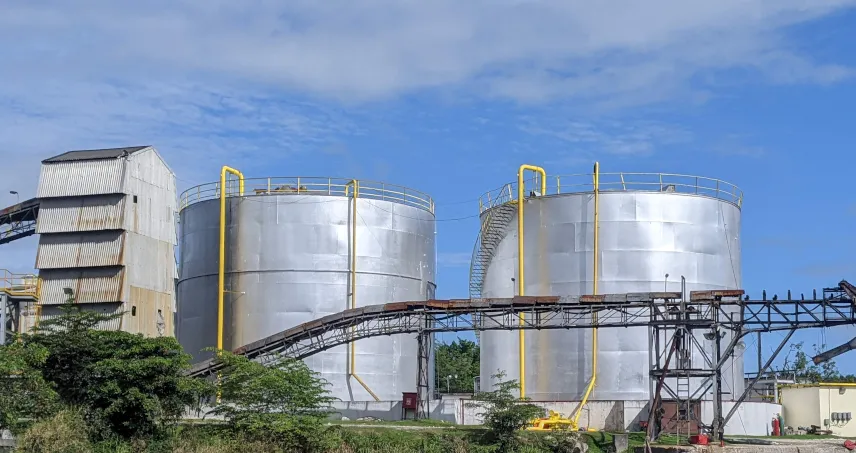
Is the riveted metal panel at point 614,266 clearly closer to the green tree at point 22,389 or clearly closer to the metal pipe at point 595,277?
the metal pipe at point 595,277

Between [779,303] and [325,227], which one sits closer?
[779,303]

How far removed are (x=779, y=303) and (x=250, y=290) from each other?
72.3ft

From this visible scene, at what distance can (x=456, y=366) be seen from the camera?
93312 millimetres

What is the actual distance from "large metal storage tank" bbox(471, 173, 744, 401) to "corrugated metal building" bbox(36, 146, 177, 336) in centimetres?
2123

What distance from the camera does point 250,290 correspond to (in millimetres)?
48781

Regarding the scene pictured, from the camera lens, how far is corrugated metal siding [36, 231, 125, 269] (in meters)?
58.0

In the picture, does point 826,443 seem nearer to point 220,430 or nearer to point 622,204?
point 622,204

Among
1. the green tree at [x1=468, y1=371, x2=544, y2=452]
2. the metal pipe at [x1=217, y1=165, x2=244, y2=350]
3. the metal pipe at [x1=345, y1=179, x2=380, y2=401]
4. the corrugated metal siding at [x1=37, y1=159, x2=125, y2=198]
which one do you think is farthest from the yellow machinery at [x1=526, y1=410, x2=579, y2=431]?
the corrugated metal siding at [x1=37, y1=159, x2=125, y2=198]

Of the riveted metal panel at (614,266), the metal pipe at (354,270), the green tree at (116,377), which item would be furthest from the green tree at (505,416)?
the metal pipe at (354,270)

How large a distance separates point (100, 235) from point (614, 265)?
2742 centimetres

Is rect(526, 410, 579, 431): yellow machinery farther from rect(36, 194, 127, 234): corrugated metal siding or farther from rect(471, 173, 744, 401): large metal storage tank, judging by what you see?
rect(36, 194, 127, 234): corrugated metal siding

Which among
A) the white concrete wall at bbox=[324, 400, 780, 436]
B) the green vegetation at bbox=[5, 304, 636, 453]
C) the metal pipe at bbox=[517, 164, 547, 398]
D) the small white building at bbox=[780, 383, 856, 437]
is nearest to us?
the green vegetation at bbox=[5, 304, 636, 453]

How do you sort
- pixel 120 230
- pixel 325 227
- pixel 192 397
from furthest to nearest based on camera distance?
pixel 120 230
pixel 325 227
pixel 192 397

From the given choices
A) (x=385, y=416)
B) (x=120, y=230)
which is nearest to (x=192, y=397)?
(x=385, y=416)
